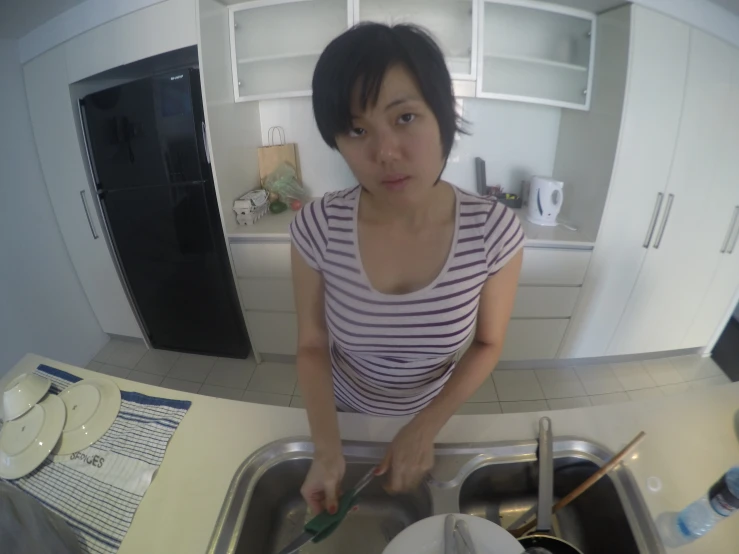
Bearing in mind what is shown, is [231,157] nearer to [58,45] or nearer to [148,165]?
[148,165]

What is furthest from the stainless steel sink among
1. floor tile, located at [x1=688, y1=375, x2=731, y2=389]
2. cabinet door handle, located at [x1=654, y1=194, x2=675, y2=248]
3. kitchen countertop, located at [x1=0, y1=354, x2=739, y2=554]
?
floor tile, located at [x1=688, y1=375, x2=731, y2=389]

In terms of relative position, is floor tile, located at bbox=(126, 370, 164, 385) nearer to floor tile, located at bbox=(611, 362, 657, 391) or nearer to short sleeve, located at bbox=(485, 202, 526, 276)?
short sleeve, located at bbox=(485, 202, 526, 276)

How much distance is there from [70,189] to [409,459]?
1.78 meters

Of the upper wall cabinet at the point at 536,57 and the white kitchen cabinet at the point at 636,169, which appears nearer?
the white kitchen cabinet at the point at 636,169

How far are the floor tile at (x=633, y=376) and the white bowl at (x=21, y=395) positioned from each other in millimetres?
2140

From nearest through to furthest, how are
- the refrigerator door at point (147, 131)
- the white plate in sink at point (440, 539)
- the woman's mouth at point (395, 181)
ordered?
the white plate in sink at point (440, 539) → the woman's mouth at point (395, 181) → the refrigerator door at point (147, 131)

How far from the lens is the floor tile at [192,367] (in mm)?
1638

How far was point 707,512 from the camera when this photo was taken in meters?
0.36

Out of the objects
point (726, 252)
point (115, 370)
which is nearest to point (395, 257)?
point (726, 252)

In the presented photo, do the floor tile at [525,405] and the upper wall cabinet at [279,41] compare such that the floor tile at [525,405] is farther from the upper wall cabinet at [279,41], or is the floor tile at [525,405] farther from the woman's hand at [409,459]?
the upper wall cabinet at [279,41]

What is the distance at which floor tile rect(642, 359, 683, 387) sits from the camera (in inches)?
61.9

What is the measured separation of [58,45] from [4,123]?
466mm

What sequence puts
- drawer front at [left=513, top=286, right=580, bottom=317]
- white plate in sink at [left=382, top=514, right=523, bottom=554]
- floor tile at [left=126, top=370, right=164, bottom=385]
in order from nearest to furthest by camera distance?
white plate in sink at [left=382, top=514, right=523, bottom=554], drawer front at [left=513, top=286, right=580, bottom=317], floor tile at [left=126, top=370, right=164, bottom=385]

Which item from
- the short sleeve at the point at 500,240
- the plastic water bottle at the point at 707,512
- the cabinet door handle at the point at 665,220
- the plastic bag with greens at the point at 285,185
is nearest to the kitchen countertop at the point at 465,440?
the plastic water bottle at the point at 707,512
